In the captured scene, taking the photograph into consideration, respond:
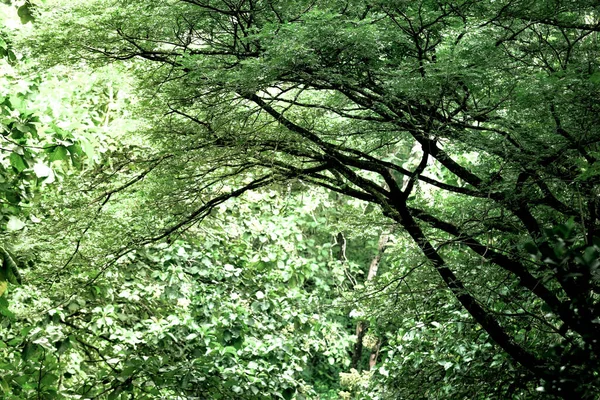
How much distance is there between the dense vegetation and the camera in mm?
3309

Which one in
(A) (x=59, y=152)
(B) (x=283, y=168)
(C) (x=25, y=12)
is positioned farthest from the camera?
(B) (x=283, y=168)

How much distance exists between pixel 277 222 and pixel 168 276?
63.9 inches

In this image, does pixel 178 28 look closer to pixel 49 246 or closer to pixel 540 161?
pixel 49 246

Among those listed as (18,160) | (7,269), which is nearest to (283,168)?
(18,160)

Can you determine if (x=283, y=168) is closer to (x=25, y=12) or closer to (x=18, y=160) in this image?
(x=25, y=12)

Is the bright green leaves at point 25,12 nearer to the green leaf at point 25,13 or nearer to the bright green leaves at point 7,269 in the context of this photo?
the green leaf at point 25,13

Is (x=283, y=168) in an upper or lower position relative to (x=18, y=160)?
upper

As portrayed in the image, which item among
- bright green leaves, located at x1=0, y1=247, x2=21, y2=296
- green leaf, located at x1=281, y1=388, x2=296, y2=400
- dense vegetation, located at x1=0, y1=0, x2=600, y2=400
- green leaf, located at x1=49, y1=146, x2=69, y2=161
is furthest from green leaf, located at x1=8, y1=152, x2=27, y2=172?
green leaf, located at x1=281, y1=388, x2=296, y2=400

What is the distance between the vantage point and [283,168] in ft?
15.6

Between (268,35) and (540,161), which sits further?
(540,161)

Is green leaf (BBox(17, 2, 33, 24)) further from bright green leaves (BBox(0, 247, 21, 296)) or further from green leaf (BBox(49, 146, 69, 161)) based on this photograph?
bright green leaves (BBox(0, 247, 21, 296))

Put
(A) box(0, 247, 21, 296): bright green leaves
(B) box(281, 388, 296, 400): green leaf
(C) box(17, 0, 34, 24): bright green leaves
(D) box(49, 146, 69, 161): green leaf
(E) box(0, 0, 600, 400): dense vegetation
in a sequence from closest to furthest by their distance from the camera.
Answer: (A) box(0, 247, 21, 296): bright green leaves, (D) box(49, 146, 69, 161): green leaf, (E) box(0, 0, 600, 400): dense vegetation, (C) box(17, 0, 34, 24): bright green leaves, (B) box(281, 388, 296, 400): green leaf

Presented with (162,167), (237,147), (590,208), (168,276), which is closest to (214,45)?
(237,147)

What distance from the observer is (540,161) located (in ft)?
12.3
